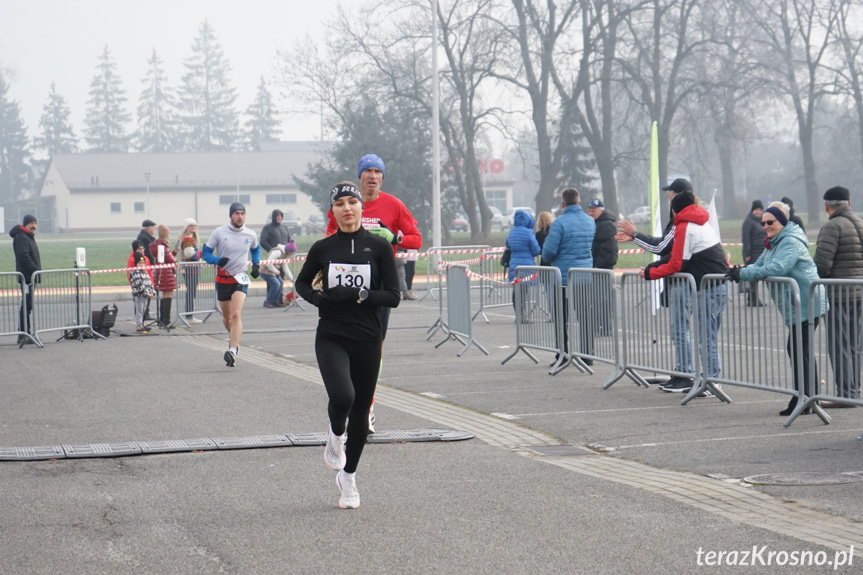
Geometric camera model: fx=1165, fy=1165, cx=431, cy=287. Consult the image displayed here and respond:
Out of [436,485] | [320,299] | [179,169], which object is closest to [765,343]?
[436,485]

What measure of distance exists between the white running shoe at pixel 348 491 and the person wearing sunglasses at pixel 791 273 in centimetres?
424

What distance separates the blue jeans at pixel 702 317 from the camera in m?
10.2

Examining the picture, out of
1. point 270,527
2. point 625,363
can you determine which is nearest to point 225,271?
point 625,363

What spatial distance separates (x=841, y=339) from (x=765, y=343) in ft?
2.78

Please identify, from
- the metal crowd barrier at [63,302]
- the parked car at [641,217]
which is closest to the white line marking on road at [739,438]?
the metal crowd barrier at [63,302]

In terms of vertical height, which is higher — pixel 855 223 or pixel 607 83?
pixel 607 83

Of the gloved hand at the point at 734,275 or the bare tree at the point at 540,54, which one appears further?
the bare tree at the point at 540,54

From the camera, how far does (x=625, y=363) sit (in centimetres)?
1159

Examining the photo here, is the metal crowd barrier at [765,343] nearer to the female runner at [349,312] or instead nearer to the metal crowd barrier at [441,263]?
the female runner at [349,312]

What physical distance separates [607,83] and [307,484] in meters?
41.6

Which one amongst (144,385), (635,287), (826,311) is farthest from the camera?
(144,385)

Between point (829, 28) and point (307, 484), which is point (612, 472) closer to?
point (307, 484)

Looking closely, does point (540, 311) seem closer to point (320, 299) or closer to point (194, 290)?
point (320, 299)

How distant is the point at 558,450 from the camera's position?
8.52 metres
